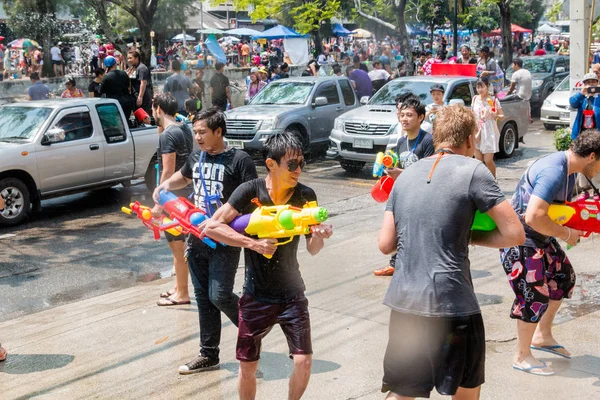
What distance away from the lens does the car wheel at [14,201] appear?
443 inches

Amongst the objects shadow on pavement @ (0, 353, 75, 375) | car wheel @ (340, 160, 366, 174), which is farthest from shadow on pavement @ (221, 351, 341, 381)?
car wheel @ (340, 160, 366, 174)

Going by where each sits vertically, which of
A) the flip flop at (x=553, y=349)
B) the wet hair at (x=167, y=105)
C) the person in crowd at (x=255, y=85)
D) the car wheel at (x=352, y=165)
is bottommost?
the flip flop at (x=553, y=349)

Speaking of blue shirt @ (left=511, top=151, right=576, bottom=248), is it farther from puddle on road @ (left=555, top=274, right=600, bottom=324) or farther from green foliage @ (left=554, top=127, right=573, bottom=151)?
green foliage @ (left=554, top=127, right=573, bottom=151)

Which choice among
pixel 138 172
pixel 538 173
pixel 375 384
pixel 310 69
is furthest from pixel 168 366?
pixel 310 69

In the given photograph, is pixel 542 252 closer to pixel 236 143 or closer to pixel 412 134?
pixel 412 134

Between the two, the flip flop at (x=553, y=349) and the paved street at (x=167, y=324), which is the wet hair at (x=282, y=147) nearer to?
the paved street at (x=167, y=324)

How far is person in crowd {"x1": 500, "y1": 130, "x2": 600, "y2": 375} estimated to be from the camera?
4.84 metres

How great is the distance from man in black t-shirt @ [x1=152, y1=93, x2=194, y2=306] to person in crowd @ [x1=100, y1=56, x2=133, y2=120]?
870cm

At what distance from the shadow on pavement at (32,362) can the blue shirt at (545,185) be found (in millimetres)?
3406

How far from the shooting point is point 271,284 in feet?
15.0

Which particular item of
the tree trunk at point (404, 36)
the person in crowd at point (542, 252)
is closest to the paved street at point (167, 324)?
the person in crowd at point (542, 252)

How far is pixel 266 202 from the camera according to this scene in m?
4.52

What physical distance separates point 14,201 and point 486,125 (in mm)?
6839

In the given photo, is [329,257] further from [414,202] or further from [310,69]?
[310,69]
